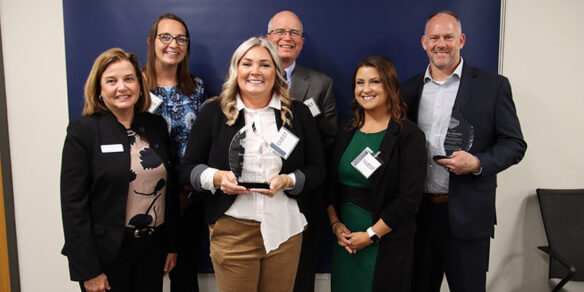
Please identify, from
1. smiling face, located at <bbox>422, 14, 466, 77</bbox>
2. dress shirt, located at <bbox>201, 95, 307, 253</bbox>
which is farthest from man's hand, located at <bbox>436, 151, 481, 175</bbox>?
dress shirt, located at <bbox>201, 95, 307, 253</bbox>

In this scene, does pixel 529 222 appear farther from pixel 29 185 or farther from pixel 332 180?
pixel 29 185

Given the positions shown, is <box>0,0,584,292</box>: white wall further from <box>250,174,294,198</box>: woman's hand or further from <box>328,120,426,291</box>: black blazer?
<box>250,174,294,198</box>: woman's hand

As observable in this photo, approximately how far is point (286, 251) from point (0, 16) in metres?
2.77

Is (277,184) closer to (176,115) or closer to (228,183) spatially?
(228,183)

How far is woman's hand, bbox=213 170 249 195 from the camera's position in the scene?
1.48 meters

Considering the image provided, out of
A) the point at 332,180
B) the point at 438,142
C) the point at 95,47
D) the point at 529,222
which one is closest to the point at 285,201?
the point at 332,180

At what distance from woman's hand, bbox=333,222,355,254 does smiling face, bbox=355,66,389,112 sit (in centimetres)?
66

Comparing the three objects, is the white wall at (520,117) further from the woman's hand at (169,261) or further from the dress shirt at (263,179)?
the dress shirt at (263,179)

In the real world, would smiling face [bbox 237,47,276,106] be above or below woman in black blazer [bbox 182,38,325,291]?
above

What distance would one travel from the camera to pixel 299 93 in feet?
7.07

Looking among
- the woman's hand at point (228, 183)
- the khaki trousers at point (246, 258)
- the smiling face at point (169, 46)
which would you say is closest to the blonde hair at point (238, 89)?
the woman's hand at point (228, 183)

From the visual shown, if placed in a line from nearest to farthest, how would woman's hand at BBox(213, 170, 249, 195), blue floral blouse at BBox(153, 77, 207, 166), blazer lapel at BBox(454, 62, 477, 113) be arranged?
woman's hand at BBox(213, 170, 249, 195) < blazer lapel at BBox(454, 62, 477, 113) < blue floral blouse at BBox(153, 77, 207, 166)

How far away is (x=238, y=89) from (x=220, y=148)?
1.02 ft

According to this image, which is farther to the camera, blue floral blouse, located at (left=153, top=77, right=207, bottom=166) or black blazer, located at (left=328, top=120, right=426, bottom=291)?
blue floral blouse, located at (left=153, top=77, right=207, bottom=166)
